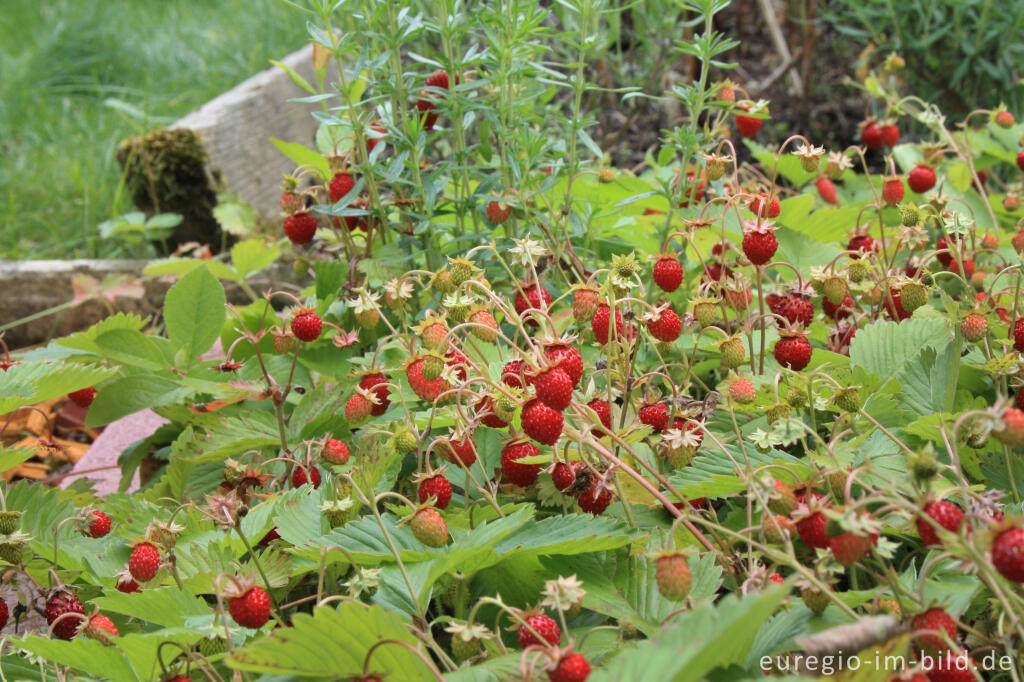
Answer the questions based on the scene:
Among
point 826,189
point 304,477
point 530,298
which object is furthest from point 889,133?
point 304,477

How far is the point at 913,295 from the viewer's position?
1.34 m

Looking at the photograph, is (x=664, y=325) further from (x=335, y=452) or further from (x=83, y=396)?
(x=83, y=396)

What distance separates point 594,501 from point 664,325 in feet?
0.84

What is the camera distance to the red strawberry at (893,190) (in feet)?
5.30

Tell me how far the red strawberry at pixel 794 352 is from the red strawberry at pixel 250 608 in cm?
76

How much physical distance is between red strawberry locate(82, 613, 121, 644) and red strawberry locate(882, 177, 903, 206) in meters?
1.41

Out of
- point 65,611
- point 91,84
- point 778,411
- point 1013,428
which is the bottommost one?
point 65,611

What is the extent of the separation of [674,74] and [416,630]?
3438 millimetres

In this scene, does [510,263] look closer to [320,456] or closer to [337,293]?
[337,293]

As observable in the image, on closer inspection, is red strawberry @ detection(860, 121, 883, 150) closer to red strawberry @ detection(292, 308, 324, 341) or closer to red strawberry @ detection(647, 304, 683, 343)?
red strawberry @ detection(647, 304, 683, 343)

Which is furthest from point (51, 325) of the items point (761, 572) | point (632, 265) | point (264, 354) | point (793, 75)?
point (793, 75)

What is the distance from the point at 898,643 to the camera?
79cm

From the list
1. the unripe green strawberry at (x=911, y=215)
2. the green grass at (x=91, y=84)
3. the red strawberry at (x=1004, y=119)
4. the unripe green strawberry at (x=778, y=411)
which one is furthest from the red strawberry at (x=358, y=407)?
the green grass at (x=91, y=84)

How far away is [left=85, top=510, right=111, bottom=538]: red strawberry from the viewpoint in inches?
51.3
